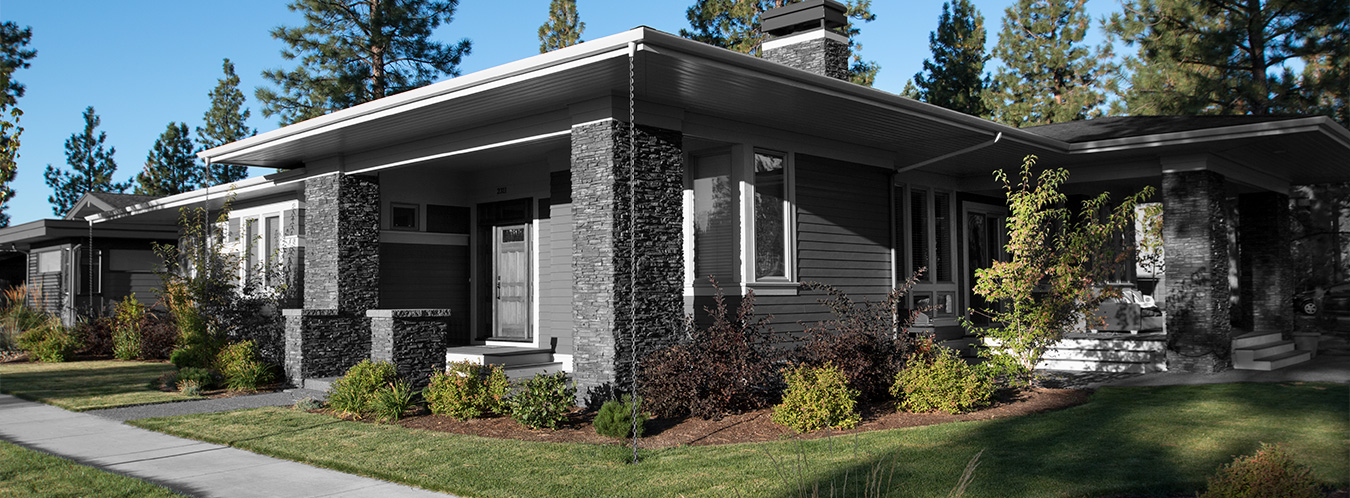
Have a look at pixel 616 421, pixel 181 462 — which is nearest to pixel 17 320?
pixel 181 462

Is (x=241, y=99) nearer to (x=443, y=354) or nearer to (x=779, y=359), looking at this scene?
(x=443, y=354)

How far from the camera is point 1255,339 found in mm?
12914

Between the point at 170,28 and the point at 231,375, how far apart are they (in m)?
7.74

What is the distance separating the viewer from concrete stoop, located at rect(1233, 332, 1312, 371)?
12180mm

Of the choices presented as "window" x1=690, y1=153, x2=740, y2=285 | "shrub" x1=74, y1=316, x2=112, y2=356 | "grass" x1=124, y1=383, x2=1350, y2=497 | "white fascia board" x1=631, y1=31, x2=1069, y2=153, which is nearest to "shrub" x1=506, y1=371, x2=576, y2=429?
"grass" x1=124, y1=383, x2=1350, y2=497

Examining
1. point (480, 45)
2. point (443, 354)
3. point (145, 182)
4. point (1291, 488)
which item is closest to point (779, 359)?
point (443, 354)

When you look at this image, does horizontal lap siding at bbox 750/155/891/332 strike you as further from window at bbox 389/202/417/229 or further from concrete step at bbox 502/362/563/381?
window at bbox 389/202/417/229

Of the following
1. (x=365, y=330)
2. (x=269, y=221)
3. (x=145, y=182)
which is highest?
(x=145, y=182)

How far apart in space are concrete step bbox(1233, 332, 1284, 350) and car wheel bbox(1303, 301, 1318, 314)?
31.0 ft

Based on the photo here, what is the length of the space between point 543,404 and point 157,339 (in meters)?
12.1

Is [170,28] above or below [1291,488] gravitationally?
above

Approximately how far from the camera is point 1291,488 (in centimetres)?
470

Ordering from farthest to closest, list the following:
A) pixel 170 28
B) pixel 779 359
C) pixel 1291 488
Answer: pixel 170 28
pixel 779 359
pixel 1291 488

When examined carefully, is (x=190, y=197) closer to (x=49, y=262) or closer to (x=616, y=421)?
(x=49, y=262)
